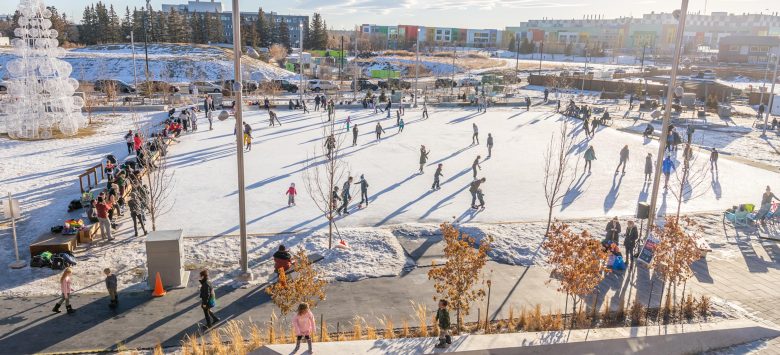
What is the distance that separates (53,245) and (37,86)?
1875cm

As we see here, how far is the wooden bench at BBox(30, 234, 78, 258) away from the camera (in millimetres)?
12406

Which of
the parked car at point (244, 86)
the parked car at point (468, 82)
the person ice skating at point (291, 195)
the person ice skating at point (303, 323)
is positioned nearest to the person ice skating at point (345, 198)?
the person ice skating at point (291, 195)

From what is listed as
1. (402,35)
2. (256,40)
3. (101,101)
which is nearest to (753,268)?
(101,101)

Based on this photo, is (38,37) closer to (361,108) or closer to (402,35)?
(361,108)

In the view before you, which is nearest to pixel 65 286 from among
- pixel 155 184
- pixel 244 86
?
pixel 155 184

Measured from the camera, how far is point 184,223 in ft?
50.2

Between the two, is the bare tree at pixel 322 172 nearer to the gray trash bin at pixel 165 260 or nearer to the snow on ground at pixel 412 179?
the snow on ground at pixel 412 179

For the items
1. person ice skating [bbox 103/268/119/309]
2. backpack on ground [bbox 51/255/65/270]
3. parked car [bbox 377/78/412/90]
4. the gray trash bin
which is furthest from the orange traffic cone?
parked car [bbox 377/78/412/90]

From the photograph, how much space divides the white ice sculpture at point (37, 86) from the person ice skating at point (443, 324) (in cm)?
2604

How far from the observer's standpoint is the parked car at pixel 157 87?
44875mm

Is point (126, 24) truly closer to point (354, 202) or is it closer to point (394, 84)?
point (394, 84)

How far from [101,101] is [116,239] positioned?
3260cm

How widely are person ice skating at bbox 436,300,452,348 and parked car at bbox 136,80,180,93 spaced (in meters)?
40.7

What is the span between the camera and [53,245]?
40.9 ft
